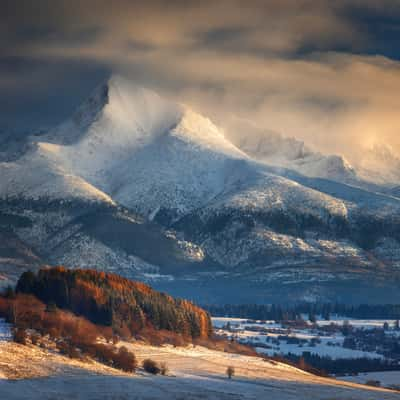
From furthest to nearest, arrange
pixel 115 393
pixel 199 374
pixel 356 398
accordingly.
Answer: pixel 199 374
pixel 356 398
pixel 115 393

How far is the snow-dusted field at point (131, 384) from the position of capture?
15975 cm

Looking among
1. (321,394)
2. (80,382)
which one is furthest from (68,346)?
(321,394)

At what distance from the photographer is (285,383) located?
185500 millimetres

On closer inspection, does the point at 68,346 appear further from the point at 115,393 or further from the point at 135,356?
the point at 115,393

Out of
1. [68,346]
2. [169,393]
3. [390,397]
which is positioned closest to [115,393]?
[169,393]

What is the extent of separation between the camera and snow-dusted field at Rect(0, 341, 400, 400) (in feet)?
524

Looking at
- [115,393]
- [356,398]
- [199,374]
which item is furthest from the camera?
[199,374]

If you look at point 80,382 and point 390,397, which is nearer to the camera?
point 80,382

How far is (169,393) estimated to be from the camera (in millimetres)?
164875

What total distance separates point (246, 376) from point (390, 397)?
1939cm

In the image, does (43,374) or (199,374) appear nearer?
(43,374)

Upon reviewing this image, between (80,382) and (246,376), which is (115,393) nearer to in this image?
(80,382)

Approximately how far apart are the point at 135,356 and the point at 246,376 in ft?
52.6

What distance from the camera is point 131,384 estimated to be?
168 m
